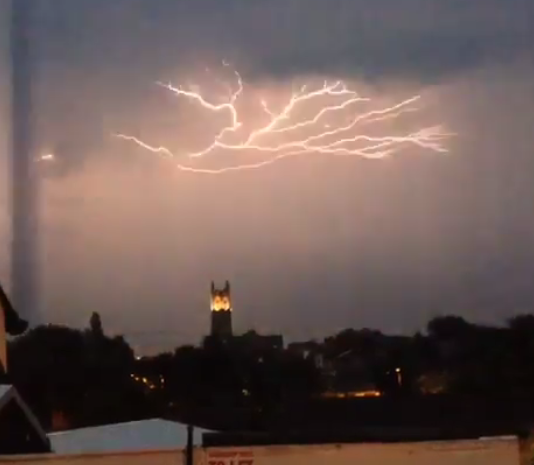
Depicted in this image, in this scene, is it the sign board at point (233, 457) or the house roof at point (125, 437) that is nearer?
the sign board at point (233, 457)

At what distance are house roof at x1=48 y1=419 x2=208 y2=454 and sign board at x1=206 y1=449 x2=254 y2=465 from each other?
19.9ft

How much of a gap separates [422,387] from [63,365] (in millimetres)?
11800

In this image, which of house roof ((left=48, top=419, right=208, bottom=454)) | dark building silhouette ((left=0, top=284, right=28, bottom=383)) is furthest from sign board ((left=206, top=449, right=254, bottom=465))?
dark building silhouette ((left=0, top=284, right=28, bottom=383))

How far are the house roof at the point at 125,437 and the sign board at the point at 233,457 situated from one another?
606 centimetres

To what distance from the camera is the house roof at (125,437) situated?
670 inches

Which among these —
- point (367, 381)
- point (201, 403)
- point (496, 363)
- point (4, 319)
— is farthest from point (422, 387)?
point (4, 319)

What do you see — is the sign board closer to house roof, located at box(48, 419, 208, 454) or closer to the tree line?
house roof, located at box(48, 419, 208, 454)

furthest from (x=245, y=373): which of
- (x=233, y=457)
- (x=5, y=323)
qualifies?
(x=233, y=457)

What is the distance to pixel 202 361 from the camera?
144 feet

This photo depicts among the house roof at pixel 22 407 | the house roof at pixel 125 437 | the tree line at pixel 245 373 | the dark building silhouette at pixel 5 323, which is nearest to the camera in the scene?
the house roof at pixel 22 407

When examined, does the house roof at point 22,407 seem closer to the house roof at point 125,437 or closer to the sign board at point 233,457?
the house roof at point 125,437

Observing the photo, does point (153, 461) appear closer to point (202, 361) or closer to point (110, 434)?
point (110, 434)

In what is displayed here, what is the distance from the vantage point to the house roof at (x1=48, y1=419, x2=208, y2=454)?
670 inches

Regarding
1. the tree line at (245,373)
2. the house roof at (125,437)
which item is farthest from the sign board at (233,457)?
the tree line at (245,373)
